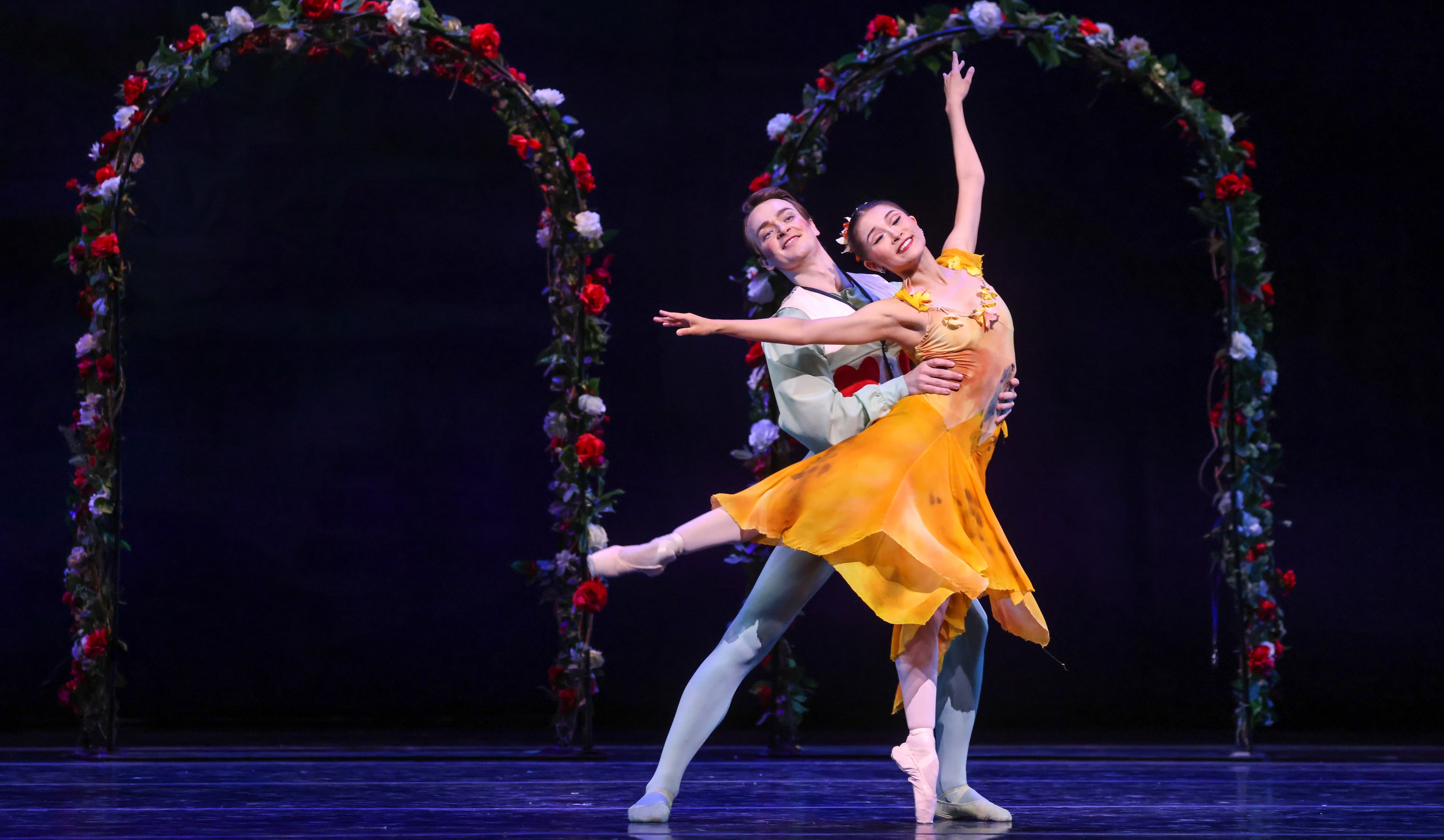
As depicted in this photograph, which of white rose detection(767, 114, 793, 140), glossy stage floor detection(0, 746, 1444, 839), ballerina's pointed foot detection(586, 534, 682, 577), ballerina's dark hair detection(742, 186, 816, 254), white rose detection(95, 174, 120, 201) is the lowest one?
glossy stage floor detection(0, 746, 1444, 839)

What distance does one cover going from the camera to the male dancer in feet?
10.1

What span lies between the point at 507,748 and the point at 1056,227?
2.78m

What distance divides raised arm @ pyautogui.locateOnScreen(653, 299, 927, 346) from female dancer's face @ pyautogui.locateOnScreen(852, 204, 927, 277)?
11 centimetres

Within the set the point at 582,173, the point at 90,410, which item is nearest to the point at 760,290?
the point at 582,173

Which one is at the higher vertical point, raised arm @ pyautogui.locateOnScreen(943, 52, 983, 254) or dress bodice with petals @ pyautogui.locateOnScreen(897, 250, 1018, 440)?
raised arm @ pyautogui.locateOnScreen(943, 52, 983, 254)

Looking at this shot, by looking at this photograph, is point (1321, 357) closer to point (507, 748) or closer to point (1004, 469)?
point (1004, 469)

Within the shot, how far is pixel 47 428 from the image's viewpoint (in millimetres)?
5188

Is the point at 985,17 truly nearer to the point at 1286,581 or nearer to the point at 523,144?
the point at 523,144

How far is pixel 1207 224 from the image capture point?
4758 mm

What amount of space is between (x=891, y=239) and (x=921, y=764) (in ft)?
3.51

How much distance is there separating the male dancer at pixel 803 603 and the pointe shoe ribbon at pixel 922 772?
265 mm

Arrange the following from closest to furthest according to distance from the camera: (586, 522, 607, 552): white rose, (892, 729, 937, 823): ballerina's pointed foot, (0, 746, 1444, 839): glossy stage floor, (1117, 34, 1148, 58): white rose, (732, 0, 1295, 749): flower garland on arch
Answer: (892, 729, 937, 823): ballerina's pointed foot → (0, 746, 1444, 839): glossy stage floor → (586, 522, 607, 552): white rose → (732, 0, 1295, 749): flower garland on arch → (1117, 34, 1148, 58): white rose

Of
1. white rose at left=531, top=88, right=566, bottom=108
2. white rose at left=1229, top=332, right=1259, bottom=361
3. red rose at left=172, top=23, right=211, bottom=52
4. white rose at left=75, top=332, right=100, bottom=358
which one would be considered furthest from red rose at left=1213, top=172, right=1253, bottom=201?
white rose at left=75, top=332, right=100, bottom=358

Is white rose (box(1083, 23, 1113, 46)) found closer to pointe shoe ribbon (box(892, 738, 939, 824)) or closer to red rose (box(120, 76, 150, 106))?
pointe shoe ribbon (box(892, 738, 939, 824))
